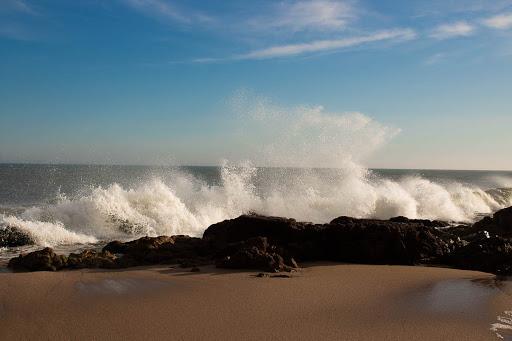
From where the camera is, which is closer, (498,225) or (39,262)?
(39,262)

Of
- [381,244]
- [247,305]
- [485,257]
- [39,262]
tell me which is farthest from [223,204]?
[247,305]

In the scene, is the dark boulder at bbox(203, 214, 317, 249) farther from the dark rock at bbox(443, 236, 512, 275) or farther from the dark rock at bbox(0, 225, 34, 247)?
the dark rock at bbox(0, 225, 34, 247)

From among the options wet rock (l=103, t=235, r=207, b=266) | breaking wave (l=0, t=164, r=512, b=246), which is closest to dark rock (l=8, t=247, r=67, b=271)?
wet rock (l=103, t=235, r=207, b=266)

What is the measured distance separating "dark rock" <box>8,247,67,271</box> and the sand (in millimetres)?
519

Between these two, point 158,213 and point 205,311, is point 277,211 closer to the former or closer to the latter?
point 158,213

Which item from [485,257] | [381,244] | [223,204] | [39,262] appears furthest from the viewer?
[223,204]

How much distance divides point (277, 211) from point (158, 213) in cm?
538

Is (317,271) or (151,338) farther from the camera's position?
(317,271)

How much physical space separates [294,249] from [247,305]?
11.5 ft

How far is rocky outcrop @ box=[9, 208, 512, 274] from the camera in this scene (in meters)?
8.91

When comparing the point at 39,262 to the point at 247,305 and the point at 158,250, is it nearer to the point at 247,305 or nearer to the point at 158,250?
the point at 158,250

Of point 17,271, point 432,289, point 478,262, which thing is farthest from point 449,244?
point 17,271

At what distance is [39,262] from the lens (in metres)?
8.66

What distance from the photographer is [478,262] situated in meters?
9.49
